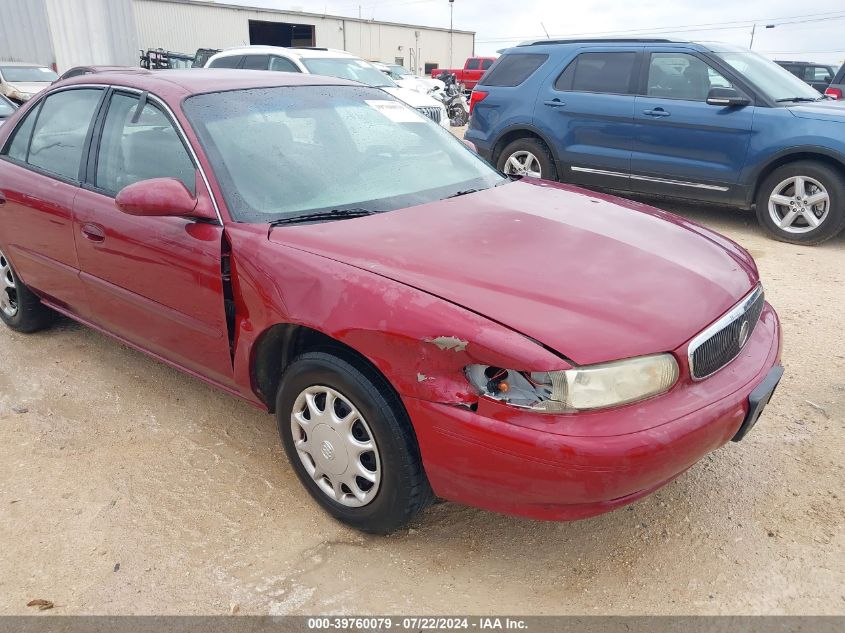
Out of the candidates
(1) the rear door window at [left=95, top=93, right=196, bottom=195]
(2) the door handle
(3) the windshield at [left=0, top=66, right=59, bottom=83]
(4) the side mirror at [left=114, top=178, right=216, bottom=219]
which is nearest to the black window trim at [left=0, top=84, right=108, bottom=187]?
(1) the rear door window at [left=95, top=93, right=196, bottom=195]

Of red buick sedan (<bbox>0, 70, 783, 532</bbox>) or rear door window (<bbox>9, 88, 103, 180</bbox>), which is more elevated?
rear door window (<bbox>9, 88, 103, 180</bbox>)

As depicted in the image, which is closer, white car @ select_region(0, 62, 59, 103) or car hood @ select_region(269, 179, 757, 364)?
car hood @ select_region(269, 179, 757, 364)

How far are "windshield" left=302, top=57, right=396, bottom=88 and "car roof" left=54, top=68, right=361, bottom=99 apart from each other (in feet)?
21.8

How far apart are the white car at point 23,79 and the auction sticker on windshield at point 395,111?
52.8 feet

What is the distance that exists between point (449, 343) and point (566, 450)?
454 mm

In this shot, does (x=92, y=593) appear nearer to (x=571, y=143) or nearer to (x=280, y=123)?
(x=280, y=123)

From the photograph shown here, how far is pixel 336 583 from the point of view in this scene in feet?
7.32

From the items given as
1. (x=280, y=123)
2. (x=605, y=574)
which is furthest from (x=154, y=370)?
(x=605, y=574)

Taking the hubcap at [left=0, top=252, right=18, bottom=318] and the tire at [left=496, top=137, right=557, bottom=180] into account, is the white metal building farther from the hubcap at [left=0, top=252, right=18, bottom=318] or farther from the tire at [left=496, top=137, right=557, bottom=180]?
the hubcap at [left=0, top=252, right=18, bottom=318]

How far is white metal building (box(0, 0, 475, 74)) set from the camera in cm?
1576

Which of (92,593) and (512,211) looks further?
(512,211)

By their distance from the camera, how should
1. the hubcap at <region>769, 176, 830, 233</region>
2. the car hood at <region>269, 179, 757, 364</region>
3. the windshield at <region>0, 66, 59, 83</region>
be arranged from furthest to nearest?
the windshield at <region>0, 66, 59, 83</region> < the hubcap at <region>769, 176, 830, 233</region> < the car hood at <region>269, 179, 757, 364</region>

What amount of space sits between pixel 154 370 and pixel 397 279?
2.21 meters

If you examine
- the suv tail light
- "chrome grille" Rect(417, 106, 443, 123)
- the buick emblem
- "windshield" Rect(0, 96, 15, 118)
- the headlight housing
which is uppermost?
the suv tail light
